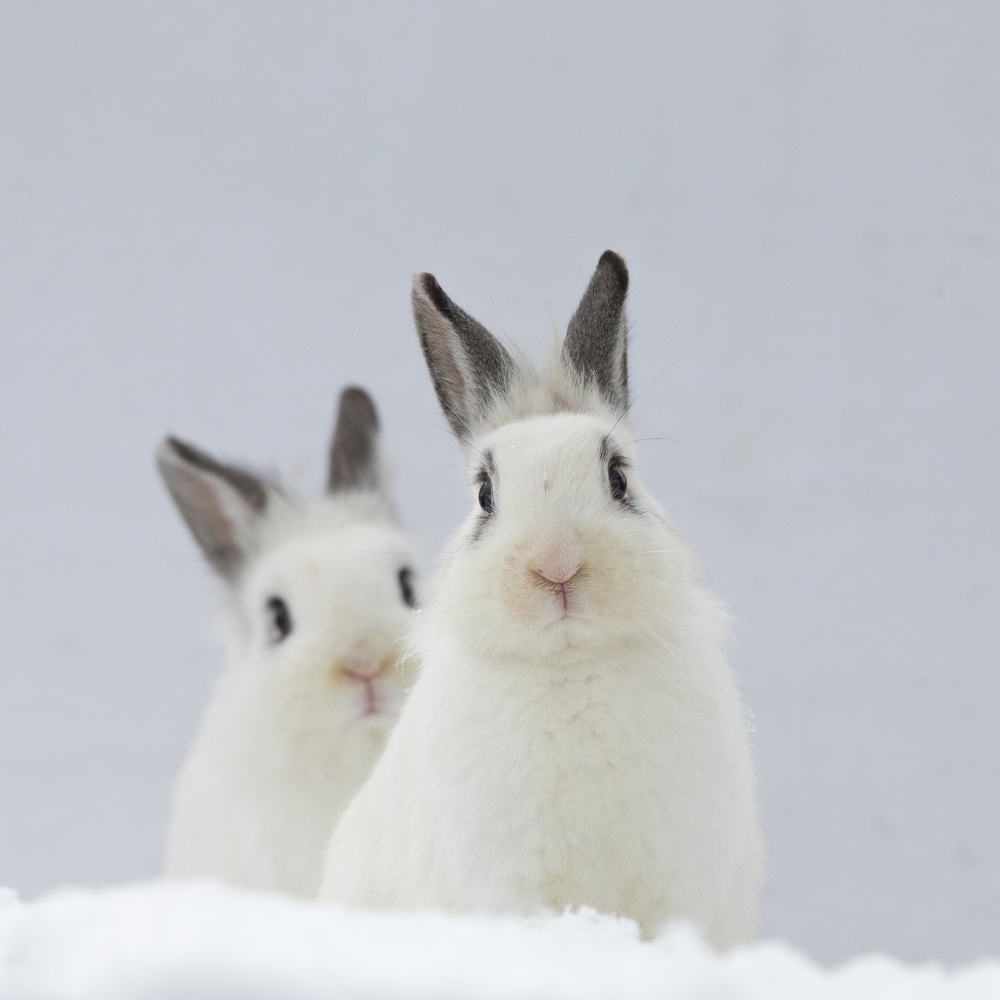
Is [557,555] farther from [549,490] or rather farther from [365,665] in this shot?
[365,665]

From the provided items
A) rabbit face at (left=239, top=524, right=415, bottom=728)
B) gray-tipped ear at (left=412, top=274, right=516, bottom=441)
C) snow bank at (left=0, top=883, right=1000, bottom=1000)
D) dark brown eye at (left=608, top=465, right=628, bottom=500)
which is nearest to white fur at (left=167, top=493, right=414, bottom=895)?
rabbit face at (left=239, top=524, right=415, bottom=728)

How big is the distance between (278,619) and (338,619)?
0.37 ft

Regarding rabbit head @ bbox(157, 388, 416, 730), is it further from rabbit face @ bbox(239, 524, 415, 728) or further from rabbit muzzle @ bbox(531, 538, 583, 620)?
rabbit muzzle @ bbox(531, 538, 583, 620)

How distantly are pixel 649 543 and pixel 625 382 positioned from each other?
0.70 ft

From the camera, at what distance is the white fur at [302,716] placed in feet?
3.40

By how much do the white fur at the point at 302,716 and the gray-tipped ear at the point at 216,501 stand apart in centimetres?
7

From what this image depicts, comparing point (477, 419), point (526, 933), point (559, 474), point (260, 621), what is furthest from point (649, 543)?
point (260, 621)

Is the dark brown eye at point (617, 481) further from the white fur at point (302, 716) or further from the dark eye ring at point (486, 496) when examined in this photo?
the white fur at point (302, 716)

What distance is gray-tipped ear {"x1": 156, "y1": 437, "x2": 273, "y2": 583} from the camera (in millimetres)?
1184

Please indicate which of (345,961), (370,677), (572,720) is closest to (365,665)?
(370,677)

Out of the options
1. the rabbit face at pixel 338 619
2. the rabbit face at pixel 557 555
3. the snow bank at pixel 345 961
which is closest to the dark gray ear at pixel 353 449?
the rabbit face at pixel 338 619

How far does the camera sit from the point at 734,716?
2.39 ft

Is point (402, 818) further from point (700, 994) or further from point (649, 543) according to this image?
point (700, 994)

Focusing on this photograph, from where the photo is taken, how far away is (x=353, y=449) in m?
1.28
